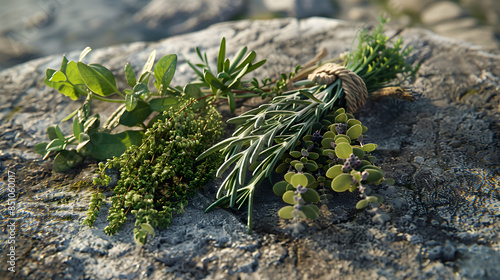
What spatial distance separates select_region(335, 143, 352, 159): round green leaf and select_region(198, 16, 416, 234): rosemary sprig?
0.17 meters

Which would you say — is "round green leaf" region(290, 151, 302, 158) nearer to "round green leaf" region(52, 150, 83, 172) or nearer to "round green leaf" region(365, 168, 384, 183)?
"round green leaf" region(365, 168, 384, 183)

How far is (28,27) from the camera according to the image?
3.79 meters

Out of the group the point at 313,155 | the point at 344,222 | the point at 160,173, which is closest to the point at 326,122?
the point at 313,155

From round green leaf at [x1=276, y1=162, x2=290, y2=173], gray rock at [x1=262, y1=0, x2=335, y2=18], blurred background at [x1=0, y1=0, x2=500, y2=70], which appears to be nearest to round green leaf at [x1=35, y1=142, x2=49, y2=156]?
round green leaf at [x1=276, y1=162, x2=290, y2=173]

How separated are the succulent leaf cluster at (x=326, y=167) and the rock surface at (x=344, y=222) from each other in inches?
2.9

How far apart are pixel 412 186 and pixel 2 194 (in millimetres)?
1419

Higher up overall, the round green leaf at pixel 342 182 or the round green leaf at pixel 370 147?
the round green leaf at pixel 370 147

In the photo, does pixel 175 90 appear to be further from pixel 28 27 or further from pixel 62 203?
pixel 28 27

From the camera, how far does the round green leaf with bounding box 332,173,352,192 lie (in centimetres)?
106

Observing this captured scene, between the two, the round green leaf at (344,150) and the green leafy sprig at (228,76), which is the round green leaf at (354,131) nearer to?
the round green leaf at (344,150)

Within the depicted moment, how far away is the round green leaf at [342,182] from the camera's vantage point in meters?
1.06

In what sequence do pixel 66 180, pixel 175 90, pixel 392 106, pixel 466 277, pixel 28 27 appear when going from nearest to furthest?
1. pixel 466 277
2. pixel 66 180
3. pixel 175 90
4. pixel 392 106
5. pixel 28 27

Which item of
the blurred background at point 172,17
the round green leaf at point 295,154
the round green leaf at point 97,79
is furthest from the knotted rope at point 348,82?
the blurred background at point 172,17

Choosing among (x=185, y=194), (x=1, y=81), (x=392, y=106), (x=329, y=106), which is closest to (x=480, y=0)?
(x=392, y=106)
